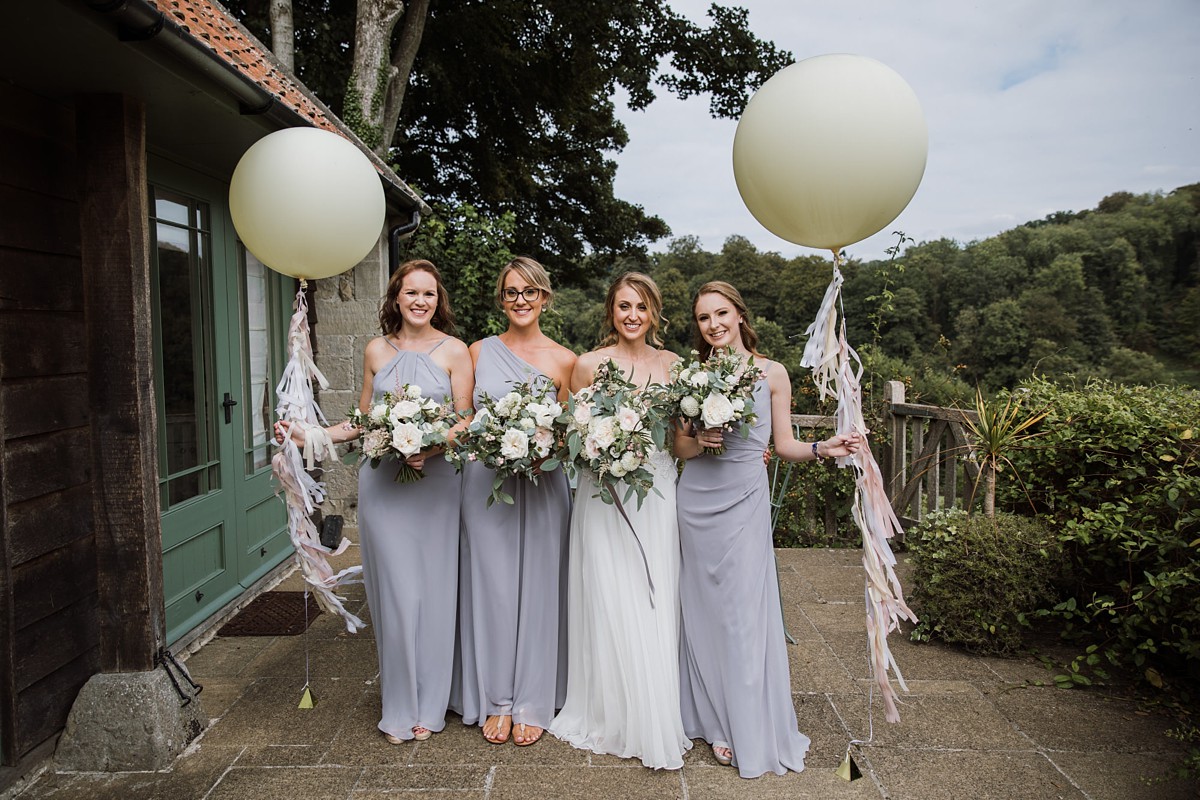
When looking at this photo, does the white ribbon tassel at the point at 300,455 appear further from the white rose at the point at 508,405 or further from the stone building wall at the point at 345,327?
the stone building wall at the point at 345,327

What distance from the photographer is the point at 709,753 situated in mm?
3133

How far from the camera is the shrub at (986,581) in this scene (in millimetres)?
4105

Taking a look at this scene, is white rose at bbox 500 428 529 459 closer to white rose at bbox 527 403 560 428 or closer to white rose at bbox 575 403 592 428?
white rose at bbox 527 403 560 428

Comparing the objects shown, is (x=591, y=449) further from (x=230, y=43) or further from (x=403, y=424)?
(x=230, y=43)

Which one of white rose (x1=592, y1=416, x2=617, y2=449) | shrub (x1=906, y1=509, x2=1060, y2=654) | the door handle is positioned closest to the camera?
white rose (x1=592, y1=416, x2=617, y2=449)

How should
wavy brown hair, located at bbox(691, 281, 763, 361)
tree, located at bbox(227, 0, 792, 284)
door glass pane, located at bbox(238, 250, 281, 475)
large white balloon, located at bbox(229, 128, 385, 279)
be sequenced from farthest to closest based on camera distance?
tree, located at bbox(227, 0, 792, 284) → door glass pane, located at bbox(238, 250, 281, 475) → wavy brown hair, located at bbox(691, 281, 763, 361) → large white balloon, located at bbox(229, 128, 385, 279)

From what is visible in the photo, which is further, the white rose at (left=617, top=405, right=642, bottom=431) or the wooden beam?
the wooden beam

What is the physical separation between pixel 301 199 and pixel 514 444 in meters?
1.34

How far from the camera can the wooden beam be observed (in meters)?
2.98

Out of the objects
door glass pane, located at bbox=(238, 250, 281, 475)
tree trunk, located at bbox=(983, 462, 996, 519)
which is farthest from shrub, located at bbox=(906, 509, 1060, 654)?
door glass pane, located at bbox=(238, 250, 281, 475)

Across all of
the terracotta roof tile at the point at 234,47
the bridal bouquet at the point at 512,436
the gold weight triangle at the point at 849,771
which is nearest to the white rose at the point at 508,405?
the bridal bouquet at the point at 512,436

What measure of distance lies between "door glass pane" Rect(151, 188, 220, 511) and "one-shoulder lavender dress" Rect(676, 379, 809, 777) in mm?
2935

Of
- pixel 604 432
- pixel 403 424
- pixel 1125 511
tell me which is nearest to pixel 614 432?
pixel 604 432

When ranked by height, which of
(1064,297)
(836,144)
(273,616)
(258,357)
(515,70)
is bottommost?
(273,616)
